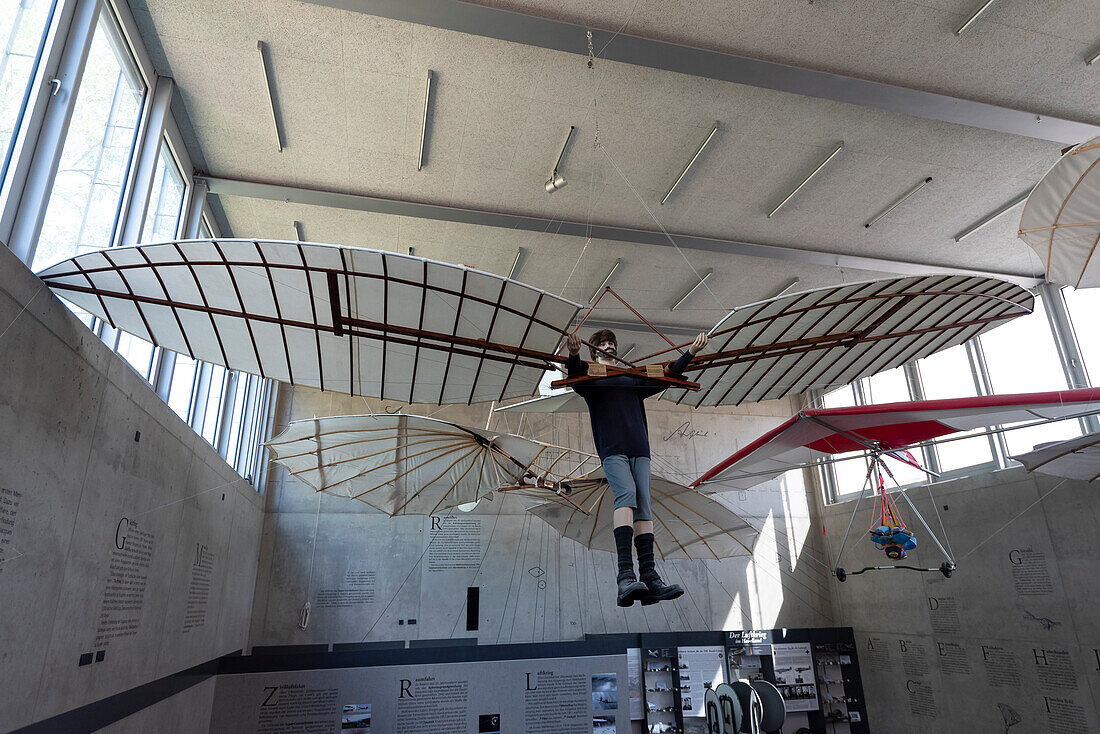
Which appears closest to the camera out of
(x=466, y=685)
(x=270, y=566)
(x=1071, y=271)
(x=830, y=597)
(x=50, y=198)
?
(x=50, y=198)

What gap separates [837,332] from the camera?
20.6 feet

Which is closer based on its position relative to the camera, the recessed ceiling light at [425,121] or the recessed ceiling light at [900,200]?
the recessed ceiling light at [425,121]

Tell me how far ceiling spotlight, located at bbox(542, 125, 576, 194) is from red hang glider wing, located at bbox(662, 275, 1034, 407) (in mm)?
2815

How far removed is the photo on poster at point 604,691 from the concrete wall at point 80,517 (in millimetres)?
4920

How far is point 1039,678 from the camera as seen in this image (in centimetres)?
920

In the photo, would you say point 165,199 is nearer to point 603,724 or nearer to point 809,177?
point 809,177

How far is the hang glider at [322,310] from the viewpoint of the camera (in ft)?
13.8

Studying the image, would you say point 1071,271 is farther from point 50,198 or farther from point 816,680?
point 816,680

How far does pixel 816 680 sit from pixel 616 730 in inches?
240

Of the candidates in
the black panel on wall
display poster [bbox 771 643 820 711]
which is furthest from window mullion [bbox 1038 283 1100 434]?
the black panel on wall

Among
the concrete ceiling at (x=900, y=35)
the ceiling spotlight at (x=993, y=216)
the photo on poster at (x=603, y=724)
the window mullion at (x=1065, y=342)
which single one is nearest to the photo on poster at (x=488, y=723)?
the photo on poster at (x=603, y=724)

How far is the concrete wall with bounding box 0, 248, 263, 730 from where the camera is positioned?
11.4 ft

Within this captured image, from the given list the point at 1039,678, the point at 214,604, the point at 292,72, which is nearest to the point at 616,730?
the point at 214,604

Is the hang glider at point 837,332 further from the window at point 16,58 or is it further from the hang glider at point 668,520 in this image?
the window at point 16,58
